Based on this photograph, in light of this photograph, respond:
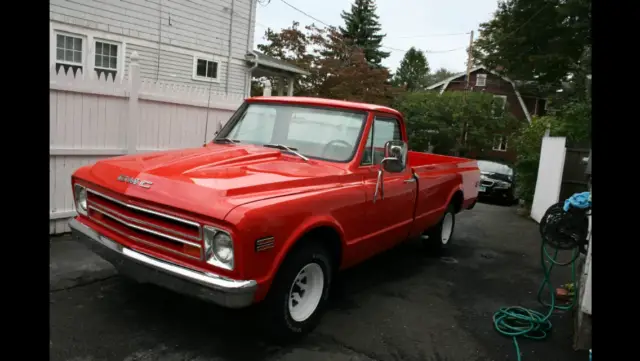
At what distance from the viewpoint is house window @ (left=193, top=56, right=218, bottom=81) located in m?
12.9

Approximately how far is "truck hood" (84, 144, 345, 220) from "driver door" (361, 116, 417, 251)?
48cm

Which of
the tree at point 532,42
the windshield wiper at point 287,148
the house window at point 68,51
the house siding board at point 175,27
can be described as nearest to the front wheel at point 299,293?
the windshield wiper at point 287,148

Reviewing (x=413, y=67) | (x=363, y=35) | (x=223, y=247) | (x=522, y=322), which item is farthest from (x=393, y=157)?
(x=413, y=67)

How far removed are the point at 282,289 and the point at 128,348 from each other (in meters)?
1.14

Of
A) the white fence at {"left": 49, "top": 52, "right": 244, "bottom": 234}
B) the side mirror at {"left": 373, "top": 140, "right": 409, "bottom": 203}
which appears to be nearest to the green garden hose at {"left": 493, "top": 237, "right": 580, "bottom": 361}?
the side mirror at {"left": 373, "top": 140, "right": 409, "bottom": 203}

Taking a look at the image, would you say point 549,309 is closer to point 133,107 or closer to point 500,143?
point 133,107

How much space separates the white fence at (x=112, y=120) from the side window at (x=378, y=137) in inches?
91.4

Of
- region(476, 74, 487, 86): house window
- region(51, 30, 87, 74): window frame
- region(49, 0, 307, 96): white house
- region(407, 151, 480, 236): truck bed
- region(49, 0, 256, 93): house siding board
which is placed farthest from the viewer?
region(476, 74, 487, 86): house window

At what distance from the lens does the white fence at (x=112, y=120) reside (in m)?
5.66

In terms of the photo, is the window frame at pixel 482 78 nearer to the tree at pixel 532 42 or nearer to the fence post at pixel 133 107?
the tree at pixel 532 42

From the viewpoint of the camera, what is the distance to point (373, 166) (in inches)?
181

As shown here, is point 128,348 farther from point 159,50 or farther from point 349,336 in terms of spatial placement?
point 159,50

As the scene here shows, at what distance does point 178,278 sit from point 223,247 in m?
0.38

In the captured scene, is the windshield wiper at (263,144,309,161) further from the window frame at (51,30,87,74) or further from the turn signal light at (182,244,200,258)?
the window frame at (51,30,87,74)
